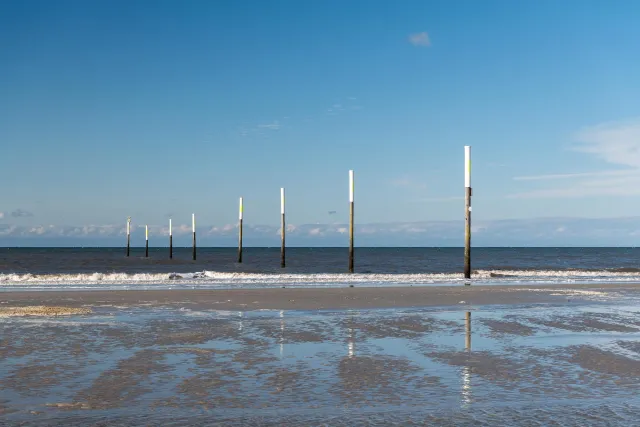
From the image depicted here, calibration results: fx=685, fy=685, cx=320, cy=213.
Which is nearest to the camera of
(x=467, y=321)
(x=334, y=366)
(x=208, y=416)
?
(x=208, y=416)

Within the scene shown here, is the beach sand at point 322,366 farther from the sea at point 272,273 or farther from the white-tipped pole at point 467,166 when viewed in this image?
the white-tipped pole at point 467,166

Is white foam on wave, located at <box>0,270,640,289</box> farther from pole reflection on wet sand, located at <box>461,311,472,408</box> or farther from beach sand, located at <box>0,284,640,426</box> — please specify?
pole reflection on wet sand, located at <box>461,311,472,408</box>

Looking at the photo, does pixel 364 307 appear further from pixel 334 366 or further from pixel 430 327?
pixel 334 366

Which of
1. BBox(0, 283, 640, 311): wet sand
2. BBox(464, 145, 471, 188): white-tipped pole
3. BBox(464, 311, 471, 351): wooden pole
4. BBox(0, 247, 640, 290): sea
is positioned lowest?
BBox(0, 247, 640, 290): sea

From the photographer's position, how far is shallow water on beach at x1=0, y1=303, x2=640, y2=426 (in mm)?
5562

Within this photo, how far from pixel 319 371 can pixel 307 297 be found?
1083cm

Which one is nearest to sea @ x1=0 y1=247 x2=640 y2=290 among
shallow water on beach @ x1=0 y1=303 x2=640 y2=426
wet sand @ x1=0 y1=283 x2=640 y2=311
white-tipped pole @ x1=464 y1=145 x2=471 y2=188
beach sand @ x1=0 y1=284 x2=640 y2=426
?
wet sand @ x1=0 y1=283 x2=640 y2=311

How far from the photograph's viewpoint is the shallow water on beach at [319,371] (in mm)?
5562

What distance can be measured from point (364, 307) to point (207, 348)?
6.80m

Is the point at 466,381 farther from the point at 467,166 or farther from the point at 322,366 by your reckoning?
the point at 467,166

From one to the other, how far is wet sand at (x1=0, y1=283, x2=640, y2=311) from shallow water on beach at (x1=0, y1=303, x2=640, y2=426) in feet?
11.5

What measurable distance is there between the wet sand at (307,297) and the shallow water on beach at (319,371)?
3.50 metres

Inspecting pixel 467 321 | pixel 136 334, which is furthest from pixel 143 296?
pixel 467 321

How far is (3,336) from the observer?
10109 millimetres
